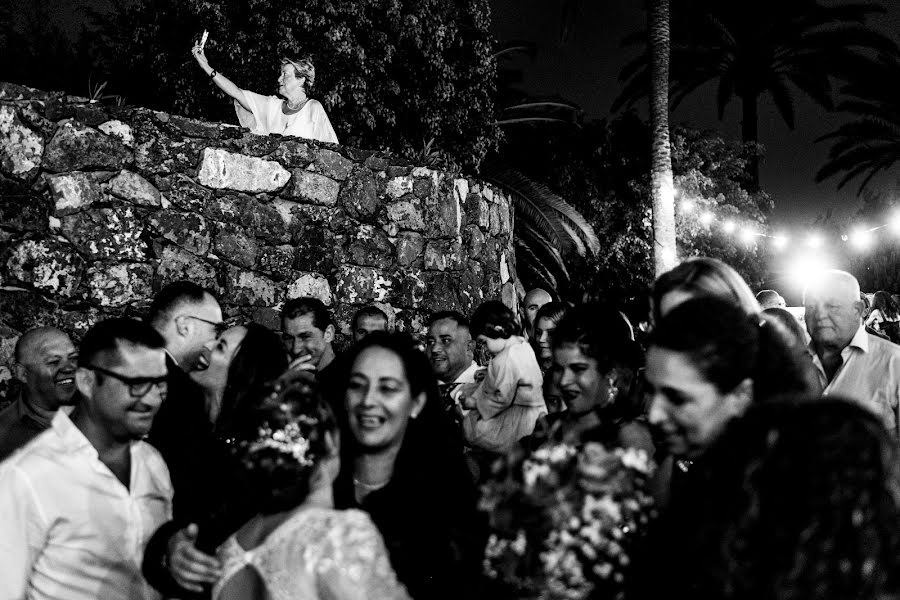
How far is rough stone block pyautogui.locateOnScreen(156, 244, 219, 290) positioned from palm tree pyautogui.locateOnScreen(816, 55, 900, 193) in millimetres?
19205

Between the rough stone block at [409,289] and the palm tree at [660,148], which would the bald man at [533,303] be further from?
the palm tree at [660,148]

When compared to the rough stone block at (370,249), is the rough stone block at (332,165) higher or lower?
higher

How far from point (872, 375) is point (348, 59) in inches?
345

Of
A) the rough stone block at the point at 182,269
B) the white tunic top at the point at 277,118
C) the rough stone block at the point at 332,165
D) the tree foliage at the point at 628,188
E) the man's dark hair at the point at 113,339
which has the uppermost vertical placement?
the tree foliage at the point at 628,188

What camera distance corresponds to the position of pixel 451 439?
2.98 meters

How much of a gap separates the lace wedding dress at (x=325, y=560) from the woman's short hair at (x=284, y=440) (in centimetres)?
11

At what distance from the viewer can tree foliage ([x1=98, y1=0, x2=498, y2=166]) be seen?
10703mm

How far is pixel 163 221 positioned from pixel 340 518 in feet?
17.6

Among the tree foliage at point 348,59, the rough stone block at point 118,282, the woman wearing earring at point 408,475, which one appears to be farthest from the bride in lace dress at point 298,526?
the tree foliage at point 348,59

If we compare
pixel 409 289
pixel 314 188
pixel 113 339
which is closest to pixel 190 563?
pixel 113 339

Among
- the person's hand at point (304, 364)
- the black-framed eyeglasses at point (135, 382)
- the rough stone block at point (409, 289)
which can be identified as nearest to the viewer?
the black-framed eyeglasses at point (135, 382)

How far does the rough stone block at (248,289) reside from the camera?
678 cm

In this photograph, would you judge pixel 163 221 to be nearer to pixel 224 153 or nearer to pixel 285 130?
pixel 224 153

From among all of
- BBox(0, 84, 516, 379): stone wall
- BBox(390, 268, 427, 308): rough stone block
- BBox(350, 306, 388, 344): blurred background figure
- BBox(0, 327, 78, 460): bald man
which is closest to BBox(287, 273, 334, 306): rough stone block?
BBox(0, 84, 516, 379): stone wall
